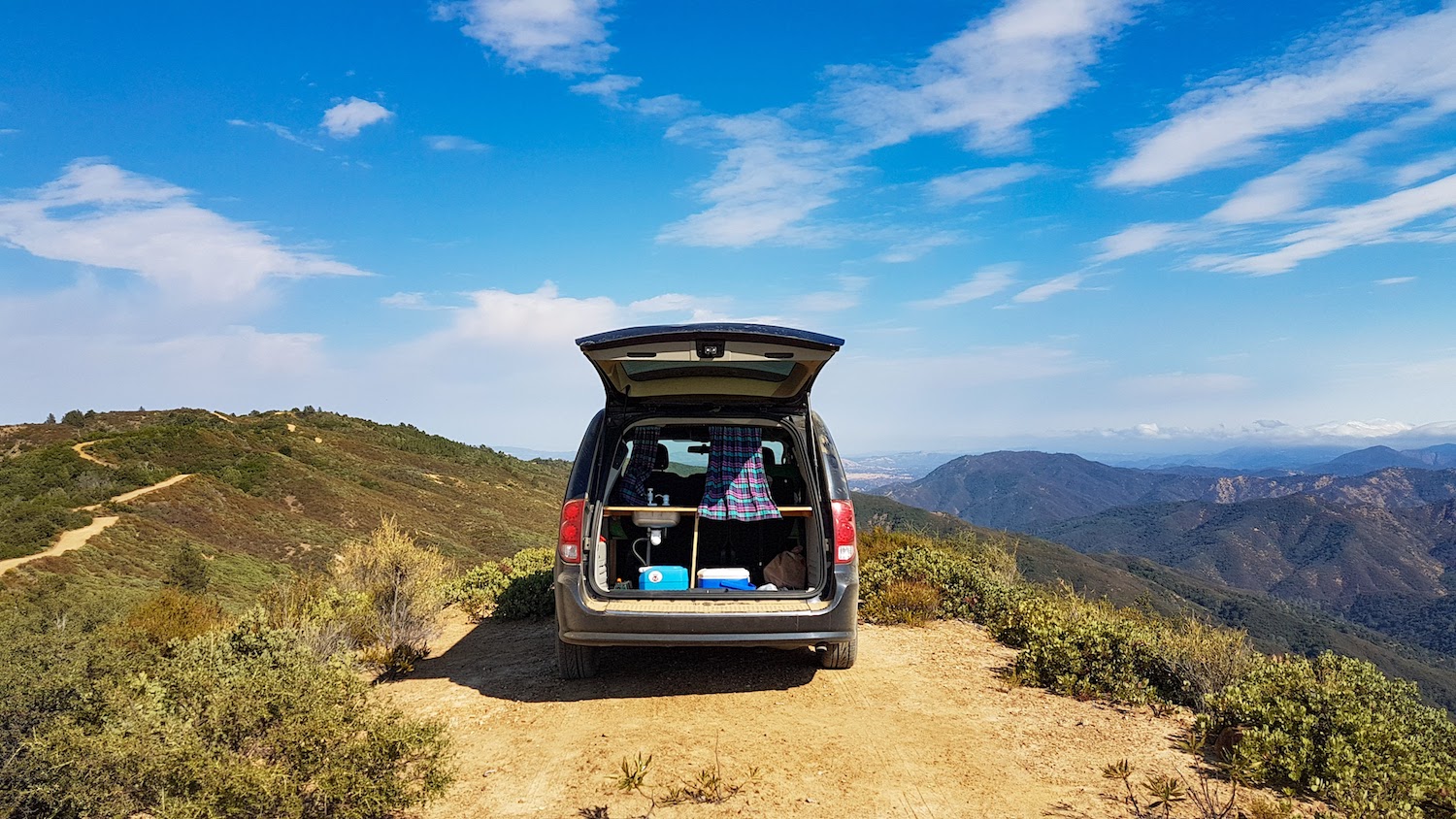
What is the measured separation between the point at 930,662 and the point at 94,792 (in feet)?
17.1

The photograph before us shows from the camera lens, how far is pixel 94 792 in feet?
10.5

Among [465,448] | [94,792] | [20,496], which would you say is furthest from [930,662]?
[465,448]

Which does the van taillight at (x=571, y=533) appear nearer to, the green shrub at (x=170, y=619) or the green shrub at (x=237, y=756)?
the green shrub at (x=237, y=756)

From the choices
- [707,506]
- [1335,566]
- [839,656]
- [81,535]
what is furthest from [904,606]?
[1335,566]

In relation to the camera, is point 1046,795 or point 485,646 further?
point 485,646

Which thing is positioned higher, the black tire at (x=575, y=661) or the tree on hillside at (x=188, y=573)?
the black tire at (x=575, y=661)

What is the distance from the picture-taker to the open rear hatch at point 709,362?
172 inches

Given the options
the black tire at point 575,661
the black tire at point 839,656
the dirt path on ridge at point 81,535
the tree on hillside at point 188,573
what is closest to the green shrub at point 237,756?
the black tire at point 575,661

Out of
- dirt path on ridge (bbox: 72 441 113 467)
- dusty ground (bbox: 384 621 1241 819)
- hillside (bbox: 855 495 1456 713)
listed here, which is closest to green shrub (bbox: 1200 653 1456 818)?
dusty ground (bbox: 384 621 1241 819)

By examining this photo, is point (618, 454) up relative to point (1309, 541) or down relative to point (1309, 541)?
up

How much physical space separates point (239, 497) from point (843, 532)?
38.6m

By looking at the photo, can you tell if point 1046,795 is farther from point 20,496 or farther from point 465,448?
point 465,448

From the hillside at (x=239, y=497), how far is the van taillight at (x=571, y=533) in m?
20.4

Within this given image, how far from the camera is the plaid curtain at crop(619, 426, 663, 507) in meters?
5.71
